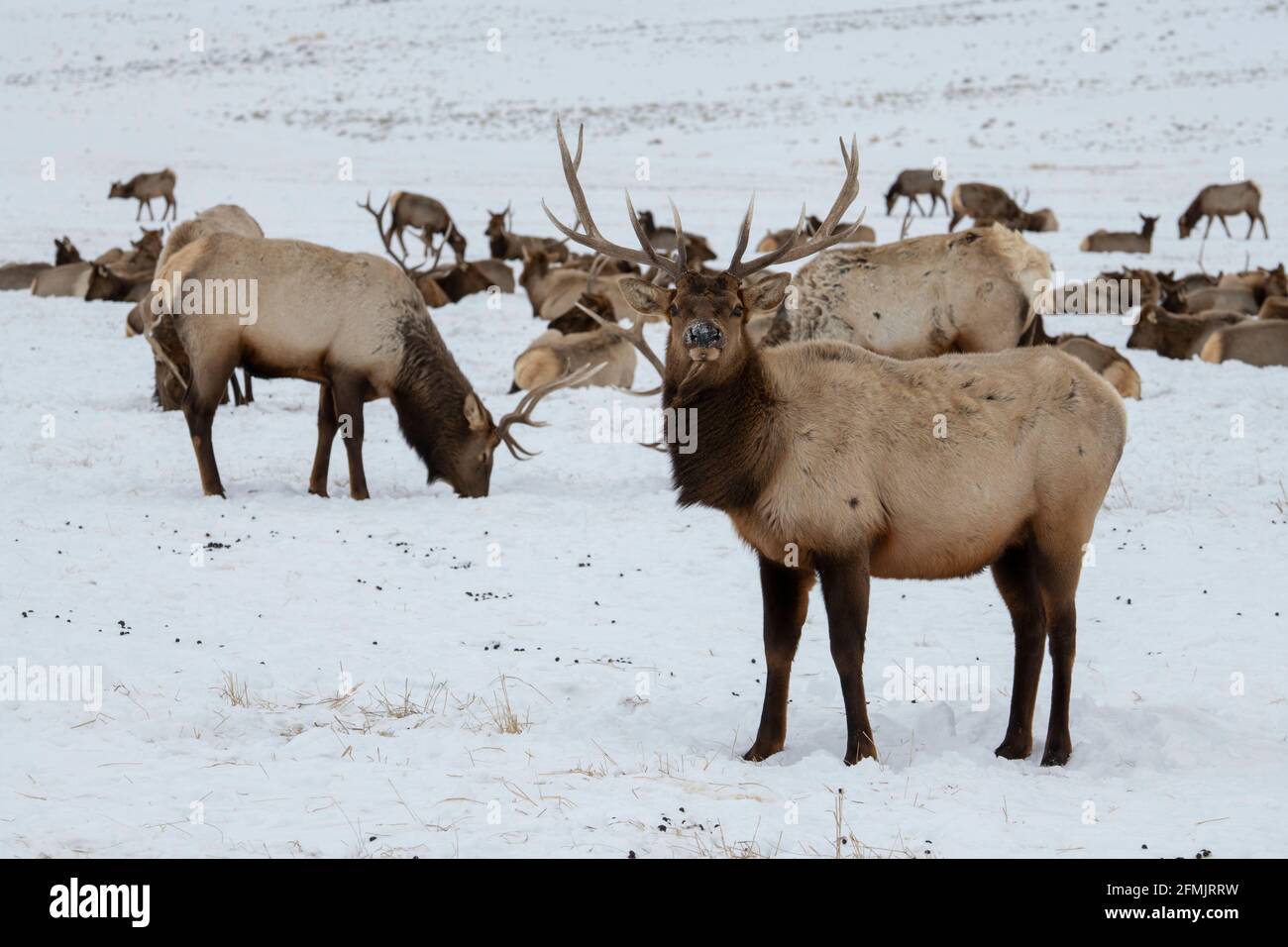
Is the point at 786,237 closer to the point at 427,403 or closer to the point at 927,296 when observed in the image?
the point at 927,296

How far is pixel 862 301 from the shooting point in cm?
1113

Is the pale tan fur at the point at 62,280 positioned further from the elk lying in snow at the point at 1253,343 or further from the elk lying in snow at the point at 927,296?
the elk lying in snow at the point at 1253,343

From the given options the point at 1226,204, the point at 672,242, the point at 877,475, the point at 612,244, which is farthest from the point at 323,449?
the point at 1226,204

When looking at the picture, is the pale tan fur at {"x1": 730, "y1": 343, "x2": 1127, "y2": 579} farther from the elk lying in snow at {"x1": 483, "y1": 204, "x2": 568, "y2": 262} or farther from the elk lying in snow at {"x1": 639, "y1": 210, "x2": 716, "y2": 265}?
the elk lying in snow at {"x1": 483, "y1": 204, "x2": 568, "y2": 262}

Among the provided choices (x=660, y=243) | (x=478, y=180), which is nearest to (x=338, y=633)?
(x=660, y=243)

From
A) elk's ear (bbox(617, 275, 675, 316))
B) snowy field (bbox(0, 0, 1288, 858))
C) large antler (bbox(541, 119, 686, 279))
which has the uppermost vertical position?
large antler (bbox(541, 119, 686, 279))

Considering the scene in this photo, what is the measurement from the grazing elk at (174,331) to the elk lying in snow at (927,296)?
16.3 feet

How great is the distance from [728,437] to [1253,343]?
39.6 ft

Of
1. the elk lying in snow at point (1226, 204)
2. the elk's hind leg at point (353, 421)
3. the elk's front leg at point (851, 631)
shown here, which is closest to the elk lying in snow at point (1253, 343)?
the elk's hind leg at point (353, 421)

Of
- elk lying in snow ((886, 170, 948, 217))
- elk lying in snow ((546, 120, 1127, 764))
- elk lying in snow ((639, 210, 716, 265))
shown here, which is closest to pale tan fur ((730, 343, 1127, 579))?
elk lying in snow ((546, 120, 1127, 764))

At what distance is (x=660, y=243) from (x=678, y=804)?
25.7 m

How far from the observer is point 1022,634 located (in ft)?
20.4

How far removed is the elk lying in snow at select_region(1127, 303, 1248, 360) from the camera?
56.4 feet

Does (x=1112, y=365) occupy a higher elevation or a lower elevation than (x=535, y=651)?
higher
